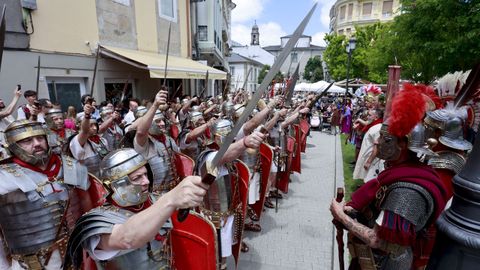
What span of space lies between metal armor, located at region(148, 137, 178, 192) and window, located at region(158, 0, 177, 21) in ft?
33.9

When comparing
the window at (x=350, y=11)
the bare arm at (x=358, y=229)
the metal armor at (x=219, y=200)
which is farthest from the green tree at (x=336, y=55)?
the bare arm at (x=358, y=229)

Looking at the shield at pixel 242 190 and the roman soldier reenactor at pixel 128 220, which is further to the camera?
the shield at pixel 242 190

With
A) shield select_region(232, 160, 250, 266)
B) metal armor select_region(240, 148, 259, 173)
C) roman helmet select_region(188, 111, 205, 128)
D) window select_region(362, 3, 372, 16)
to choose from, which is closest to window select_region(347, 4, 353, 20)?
window select_region(362, 3, 372, 16)

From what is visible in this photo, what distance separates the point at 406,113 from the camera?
6.96 ft

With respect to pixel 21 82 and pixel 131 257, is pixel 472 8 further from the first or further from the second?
pixel 21 82

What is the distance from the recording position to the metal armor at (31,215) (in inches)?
89.6

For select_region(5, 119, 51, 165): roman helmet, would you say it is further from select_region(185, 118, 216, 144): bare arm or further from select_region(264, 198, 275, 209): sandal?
select_region(264, 198, 275, 209): sandal

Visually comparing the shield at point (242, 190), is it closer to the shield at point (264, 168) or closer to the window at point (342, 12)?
the shield at point (264, 168)

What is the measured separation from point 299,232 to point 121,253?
3476mm

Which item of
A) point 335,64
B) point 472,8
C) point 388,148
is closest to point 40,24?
point 388,148

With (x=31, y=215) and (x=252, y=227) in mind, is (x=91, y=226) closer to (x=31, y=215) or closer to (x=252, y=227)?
(x=31, y=215)

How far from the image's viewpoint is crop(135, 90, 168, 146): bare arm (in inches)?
127

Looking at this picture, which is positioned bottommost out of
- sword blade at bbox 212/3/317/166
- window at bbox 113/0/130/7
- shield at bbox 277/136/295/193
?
shield at bbox 277/136/295/193

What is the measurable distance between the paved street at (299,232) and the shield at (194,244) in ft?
5.34
